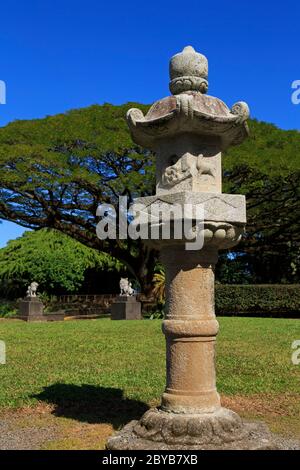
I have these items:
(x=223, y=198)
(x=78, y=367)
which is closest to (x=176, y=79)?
(x=223, y=198)

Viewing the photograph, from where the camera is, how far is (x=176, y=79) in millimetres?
5082

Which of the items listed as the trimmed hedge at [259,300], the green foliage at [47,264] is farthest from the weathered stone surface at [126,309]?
the green foliage at [47,264]

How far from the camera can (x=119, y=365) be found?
9.02 m

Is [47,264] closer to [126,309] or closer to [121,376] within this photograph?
[126,309]

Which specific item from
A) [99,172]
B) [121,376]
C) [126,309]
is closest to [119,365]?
[121,376]

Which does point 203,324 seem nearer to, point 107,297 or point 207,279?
point 207,279

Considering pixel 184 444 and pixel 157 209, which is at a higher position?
pixel 157 209

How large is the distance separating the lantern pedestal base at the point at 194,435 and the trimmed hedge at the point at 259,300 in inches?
728

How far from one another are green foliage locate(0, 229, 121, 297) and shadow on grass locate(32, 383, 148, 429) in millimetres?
23019

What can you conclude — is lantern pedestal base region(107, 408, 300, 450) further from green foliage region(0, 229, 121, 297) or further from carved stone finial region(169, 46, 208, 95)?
green foliage region(0, 229, 121, 297)

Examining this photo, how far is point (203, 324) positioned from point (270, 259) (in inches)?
1150
